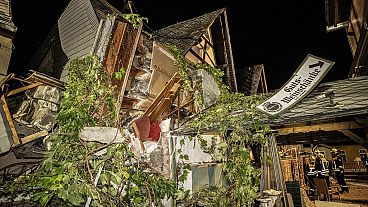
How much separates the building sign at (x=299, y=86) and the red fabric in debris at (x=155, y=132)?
270 cm

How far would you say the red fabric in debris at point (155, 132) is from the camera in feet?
21.4

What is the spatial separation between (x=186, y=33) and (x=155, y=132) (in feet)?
18.9

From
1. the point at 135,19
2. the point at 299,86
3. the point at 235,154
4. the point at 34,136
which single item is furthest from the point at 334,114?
the point at 34,136

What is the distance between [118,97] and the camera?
5.97m

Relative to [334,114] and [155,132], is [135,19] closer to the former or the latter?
[155,132]

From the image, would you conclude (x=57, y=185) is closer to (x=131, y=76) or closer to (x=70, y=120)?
(x=70, y=120)

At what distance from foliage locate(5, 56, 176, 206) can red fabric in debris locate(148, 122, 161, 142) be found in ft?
3.23

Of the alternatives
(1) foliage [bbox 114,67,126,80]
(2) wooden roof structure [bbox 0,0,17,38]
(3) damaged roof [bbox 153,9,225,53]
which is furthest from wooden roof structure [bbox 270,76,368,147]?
(2) wooden roof structure [bbox 0,0,17,38]

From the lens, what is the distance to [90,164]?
489cm

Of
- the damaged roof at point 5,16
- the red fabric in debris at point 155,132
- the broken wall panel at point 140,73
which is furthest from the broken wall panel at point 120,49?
the damaged roof at point 5,16

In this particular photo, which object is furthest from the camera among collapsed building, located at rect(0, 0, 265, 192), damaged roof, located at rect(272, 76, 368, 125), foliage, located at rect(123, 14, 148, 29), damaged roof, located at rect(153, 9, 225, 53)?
damaged roof, located at rect(153, 9, 225, 53)

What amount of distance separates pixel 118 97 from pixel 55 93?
2.66 m

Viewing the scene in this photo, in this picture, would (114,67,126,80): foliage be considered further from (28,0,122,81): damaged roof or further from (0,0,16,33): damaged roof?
(0,0,16,33): damaged roof

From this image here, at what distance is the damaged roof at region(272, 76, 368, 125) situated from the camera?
4770 mm
